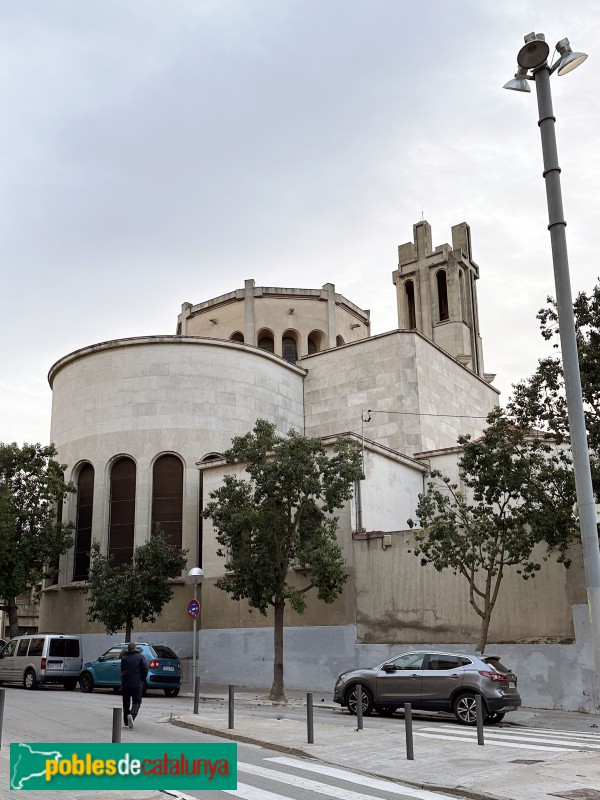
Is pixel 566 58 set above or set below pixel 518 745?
above

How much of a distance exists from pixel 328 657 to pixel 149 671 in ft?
19.6

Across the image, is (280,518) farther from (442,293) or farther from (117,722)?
(442,293)

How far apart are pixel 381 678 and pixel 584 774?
27.6 feet

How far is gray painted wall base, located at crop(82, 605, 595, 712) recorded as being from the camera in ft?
72.8

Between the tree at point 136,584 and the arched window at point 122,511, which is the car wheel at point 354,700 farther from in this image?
the arched window at point 122,511

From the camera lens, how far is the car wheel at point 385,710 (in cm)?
1898

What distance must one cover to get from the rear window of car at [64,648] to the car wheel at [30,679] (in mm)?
928

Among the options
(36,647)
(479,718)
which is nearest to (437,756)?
(479,718)

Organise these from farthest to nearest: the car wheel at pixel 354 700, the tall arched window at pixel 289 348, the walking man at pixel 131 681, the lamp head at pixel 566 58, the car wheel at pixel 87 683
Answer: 1. the tall arched window at pixel 289 348
2. the car wheel at pixel 87 683
3. the car wheel at pixel 354 700
4. the walking man at pixel 131 681
5. the lamp head at pixel 566 58

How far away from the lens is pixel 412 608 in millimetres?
26172

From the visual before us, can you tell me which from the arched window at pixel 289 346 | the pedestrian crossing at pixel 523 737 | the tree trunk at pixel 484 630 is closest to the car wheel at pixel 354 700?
the pedestrian crossing at pixel 523 737

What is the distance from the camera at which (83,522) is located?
3697 centimetres

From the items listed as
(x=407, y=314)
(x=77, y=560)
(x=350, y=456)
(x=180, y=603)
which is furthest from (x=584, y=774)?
(x=407, y=314)

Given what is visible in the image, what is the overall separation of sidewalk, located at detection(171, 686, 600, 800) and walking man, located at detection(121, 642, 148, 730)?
4.13 ft
